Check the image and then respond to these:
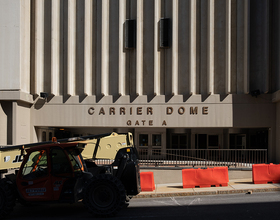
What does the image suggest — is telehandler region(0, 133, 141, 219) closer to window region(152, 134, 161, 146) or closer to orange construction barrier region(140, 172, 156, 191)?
orange construction barrier region(140, 172, 156, 191)

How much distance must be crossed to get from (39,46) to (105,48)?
4885 mm

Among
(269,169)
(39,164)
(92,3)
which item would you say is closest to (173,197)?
(269,169)

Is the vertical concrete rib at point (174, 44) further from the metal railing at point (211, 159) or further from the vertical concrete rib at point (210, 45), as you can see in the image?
the metal railing at point (211, 159)

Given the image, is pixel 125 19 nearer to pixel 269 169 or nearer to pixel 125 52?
pixel 125 52

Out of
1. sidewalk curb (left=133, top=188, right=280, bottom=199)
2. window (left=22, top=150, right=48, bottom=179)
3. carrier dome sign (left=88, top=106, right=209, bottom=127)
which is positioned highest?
carrier dome sign (left=88, top=106, right=209, bottom=127)

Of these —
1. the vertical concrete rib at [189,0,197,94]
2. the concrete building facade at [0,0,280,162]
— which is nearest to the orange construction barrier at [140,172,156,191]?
the concrete building facade at [0,0,280,162]

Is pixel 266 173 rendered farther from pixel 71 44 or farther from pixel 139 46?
pixel 71 44

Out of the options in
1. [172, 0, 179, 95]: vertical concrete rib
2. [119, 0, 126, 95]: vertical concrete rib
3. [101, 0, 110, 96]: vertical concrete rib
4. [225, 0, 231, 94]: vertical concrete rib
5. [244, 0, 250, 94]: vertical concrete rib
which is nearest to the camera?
[244, 0, 250, 94]: vertical concrete rib

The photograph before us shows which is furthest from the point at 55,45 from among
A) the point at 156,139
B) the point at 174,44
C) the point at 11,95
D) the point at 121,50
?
the point at 156,139

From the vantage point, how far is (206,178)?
549 inches

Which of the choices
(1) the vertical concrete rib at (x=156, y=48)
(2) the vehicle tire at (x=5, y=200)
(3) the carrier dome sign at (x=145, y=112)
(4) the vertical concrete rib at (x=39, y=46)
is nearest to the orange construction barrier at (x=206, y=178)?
(3) the carrier dome sign at (x=145, y=112)

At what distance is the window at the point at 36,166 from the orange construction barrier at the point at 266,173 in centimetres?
984

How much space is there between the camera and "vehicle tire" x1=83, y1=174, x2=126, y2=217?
8.55 metres

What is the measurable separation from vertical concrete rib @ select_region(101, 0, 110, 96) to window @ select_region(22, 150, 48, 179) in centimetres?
1303
